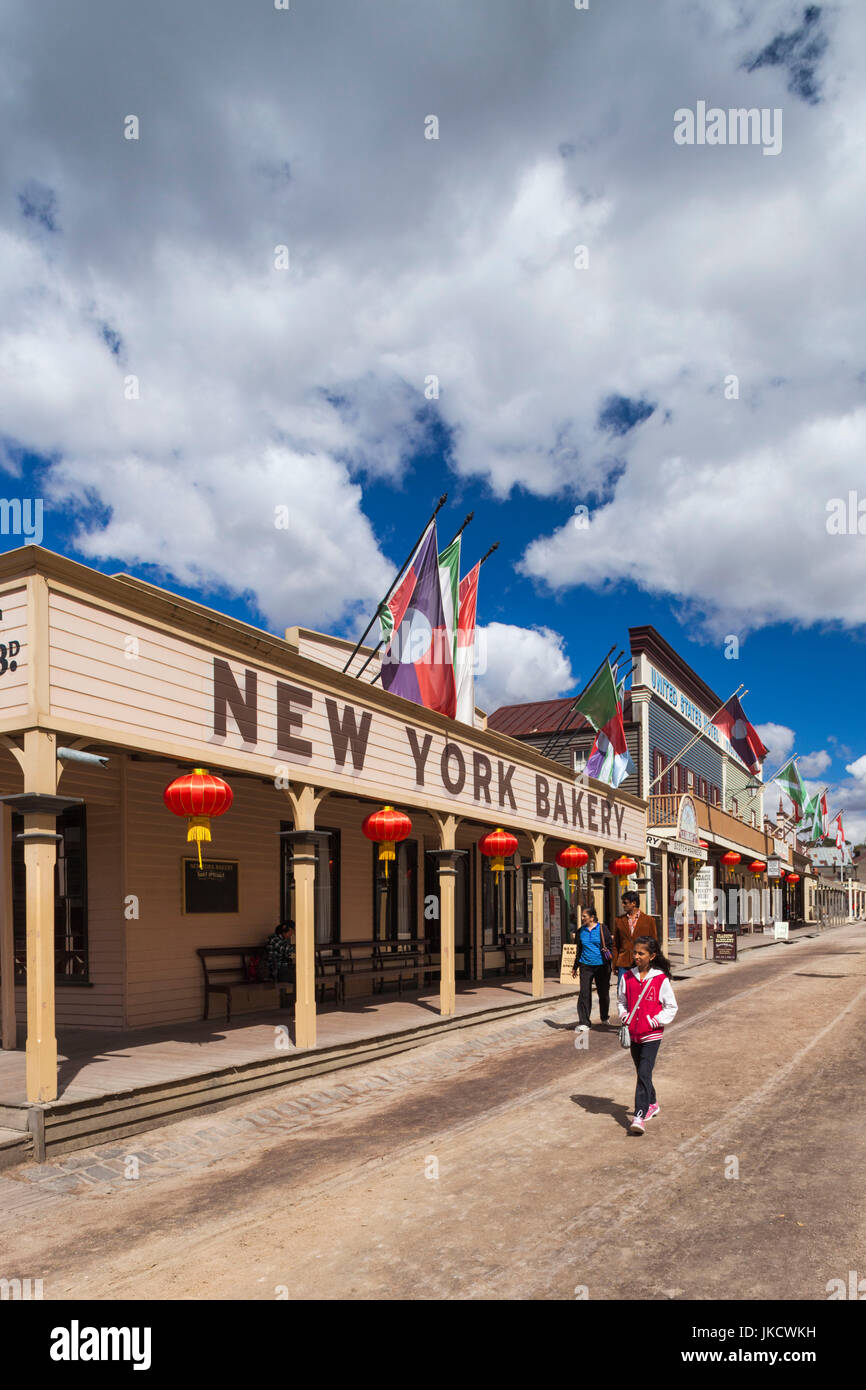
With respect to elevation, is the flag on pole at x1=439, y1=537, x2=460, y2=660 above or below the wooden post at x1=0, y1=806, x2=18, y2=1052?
above

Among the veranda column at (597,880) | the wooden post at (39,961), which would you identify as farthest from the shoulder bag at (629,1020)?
the veranda column at (597,880)

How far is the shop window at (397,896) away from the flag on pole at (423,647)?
302cm

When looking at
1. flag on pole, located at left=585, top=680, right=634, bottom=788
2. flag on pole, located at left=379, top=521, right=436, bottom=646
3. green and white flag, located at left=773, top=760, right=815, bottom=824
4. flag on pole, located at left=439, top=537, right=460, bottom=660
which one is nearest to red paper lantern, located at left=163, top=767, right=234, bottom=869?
flag on pole, located at left=379, top=521, right=436, bottom=646

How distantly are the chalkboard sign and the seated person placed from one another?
691 millimetres

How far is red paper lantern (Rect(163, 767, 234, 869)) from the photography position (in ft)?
30.6

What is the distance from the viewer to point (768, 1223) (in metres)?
5.77

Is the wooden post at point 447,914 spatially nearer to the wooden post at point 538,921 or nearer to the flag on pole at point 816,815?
the wooden post at point 538,921

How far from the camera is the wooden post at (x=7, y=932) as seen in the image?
1096 centimetres

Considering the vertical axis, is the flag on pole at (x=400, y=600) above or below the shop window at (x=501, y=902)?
above

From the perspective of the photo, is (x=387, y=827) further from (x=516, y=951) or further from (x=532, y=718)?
(x=532, y=718)

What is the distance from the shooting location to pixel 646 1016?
8.00 meters

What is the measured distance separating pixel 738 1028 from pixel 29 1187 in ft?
32.7

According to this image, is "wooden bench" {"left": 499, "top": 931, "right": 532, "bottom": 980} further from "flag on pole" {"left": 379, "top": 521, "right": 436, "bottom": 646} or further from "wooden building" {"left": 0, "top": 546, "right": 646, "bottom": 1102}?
"flag on pole" {"left": 379, "top": 521, "right": 436, "bottom": 646}
